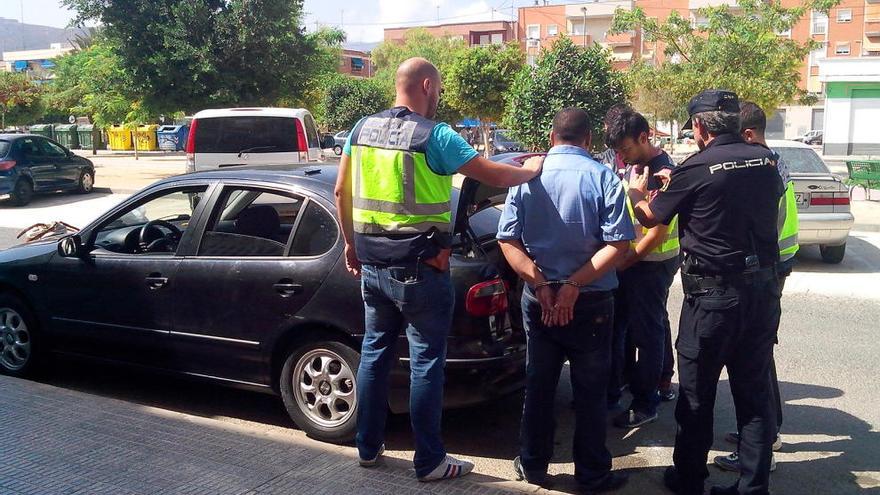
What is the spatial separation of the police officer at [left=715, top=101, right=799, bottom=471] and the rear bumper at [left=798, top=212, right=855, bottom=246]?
5.74m

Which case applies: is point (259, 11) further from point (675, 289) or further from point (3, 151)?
point (675, 289)

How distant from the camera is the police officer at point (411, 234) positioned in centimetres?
378

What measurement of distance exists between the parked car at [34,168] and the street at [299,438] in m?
14.1

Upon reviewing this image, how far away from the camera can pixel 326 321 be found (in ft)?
14.8

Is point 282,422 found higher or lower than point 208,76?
lower

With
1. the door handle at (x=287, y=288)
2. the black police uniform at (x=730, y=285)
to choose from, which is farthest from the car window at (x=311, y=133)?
the black police uniform at (x=730, y=285)

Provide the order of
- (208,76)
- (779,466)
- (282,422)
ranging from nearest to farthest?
(779,466) → (282,422) → (208,76)

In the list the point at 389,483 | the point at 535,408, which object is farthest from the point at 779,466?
the point at 389,483

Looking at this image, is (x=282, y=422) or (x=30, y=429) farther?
(x=282, y=422)

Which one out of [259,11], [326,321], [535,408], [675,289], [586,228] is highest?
[259,11]

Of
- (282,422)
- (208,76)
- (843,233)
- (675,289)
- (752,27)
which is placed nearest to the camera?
(282,422)

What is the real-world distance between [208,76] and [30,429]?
A: 64.3 feet

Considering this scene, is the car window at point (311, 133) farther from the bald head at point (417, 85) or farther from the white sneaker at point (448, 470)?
the white sneaker at point (448, 470)

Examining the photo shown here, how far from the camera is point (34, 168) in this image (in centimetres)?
1912
